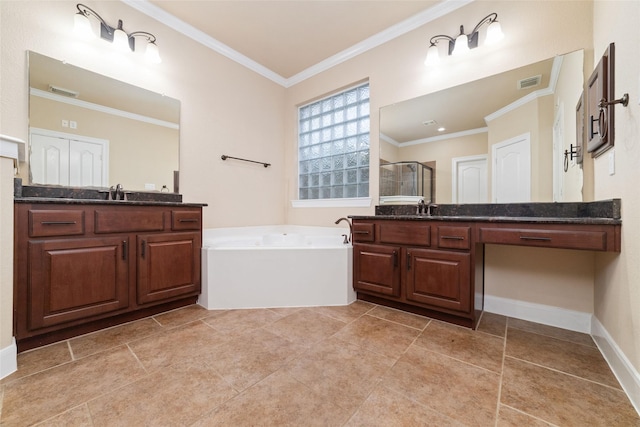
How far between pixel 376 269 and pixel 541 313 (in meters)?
1.25

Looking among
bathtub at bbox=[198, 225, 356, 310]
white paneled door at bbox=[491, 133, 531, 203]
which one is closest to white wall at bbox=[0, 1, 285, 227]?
bathtub at bbox=[198, 225, 356, 310]

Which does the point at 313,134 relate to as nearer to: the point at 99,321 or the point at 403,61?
the point at 403,61

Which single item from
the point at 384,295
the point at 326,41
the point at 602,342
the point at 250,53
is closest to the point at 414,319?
the point at 384,295

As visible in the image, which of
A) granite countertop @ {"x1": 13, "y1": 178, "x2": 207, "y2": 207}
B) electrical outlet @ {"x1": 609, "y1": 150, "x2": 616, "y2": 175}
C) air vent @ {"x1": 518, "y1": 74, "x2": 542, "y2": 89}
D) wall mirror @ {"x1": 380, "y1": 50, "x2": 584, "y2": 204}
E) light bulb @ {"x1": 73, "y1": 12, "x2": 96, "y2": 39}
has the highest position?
light bulb @ {"x1": 73, "y1": 12, "x2": 96, "y2": 39}

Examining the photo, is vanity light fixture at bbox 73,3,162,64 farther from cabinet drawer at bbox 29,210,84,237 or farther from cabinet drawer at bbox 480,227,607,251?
cabinet drawer at bbox 480,227,607,251

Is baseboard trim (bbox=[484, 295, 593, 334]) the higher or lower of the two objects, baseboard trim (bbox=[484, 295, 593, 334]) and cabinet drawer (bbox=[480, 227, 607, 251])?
the lower

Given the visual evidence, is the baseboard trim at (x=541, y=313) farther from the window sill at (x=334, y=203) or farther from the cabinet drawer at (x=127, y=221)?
the cabinet drawer at (x=127, y=221)

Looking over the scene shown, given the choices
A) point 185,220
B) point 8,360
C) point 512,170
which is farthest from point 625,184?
point 8,360

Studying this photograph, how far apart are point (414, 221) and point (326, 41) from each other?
2.21m

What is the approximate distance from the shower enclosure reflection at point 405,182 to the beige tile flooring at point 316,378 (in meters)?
1.17

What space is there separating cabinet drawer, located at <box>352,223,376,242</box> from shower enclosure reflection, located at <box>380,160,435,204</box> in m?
0.52

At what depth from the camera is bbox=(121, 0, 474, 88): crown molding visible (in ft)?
7.82

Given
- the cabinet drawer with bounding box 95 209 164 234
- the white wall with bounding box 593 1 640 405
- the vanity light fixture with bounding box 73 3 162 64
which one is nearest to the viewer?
the white wall with bounding box 593 1 640 405

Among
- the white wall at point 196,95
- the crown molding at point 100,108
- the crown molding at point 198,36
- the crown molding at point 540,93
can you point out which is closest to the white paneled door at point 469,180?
the crown molding at point 540,93
